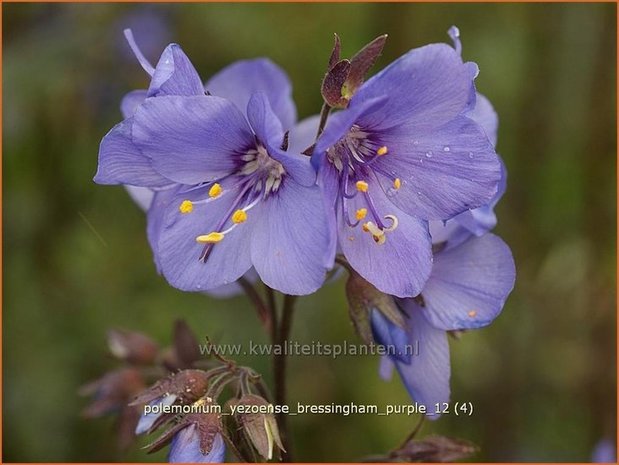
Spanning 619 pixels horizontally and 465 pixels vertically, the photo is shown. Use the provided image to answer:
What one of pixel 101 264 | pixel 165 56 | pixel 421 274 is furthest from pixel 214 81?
pixel 101 264

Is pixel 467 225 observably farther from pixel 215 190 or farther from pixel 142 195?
pixel 142 195

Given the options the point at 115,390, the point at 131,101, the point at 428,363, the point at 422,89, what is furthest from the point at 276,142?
the point at 115,390

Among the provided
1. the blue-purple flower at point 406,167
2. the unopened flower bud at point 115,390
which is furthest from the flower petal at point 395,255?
the unopened flower bud at point 115,390

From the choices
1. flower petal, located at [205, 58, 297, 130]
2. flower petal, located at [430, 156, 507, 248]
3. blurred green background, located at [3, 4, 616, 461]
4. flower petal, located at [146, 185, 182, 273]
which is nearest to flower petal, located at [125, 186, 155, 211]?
flower petal, located at [146, 185, 182, 273]

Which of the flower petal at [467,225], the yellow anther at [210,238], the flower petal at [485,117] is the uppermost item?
the flower petal at [485,117]

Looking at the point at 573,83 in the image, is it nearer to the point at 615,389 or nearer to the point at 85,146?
the point at 615,389

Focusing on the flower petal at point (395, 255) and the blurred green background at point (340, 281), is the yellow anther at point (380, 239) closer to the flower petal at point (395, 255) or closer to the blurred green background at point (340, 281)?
the flower petal at point (395, 255)

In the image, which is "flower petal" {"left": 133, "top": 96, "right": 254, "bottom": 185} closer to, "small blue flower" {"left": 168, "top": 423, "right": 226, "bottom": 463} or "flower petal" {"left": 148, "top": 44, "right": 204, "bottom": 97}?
"flower petal" {"left": 148, "top": 44, "right": 204, "bottom": 97}
